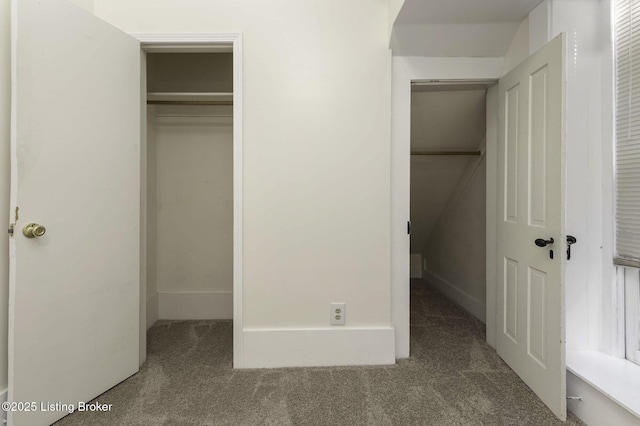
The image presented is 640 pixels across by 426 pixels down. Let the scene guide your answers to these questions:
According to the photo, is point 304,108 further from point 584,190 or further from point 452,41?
point 584,190

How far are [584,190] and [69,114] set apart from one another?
8.97 feet

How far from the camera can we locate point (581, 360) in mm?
1595

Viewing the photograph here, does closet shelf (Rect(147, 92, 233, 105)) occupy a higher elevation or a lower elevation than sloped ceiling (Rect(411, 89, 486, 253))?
higher

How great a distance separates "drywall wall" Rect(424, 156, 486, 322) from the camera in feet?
9.21

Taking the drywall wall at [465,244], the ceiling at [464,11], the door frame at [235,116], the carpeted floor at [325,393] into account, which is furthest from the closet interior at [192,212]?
the drywall wall at [465,244]

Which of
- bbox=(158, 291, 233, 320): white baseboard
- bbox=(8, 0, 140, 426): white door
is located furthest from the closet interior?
bbox=(8, 0, 140, 426): white door

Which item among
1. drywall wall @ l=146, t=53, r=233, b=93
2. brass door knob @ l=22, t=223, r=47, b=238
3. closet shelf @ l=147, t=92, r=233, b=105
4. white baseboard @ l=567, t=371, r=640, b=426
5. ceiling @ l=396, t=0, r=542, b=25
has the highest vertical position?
drywall wall @ l=146, t=53, r=233, b=93

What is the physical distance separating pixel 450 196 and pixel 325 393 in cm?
246

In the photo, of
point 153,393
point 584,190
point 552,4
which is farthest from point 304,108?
point 153,393

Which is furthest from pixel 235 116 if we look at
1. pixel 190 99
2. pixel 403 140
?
pixel 403 140

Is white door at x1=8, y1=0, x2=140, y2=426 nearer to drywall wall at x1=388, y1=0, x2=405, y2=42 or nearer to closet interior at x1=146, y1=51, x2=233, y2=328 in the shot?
closet interior at x1=146, y1=51, x2=233, y2=328

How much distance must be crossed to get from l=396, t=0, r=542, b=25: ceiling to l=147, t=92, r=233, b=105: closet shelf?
4.66 feet

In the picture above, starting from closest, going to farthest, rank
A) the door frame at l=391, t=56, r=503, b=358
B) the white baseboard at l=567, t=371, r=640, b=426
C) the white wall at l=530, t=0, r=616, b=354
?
the white baseboard at l=567, t=371, r=640, b=426 → the white wall at l=530, t=0, r=616, b=354 → the door frame at l=391, t=56, r=503, b=358

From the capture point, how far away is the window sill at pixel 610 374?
129cm
